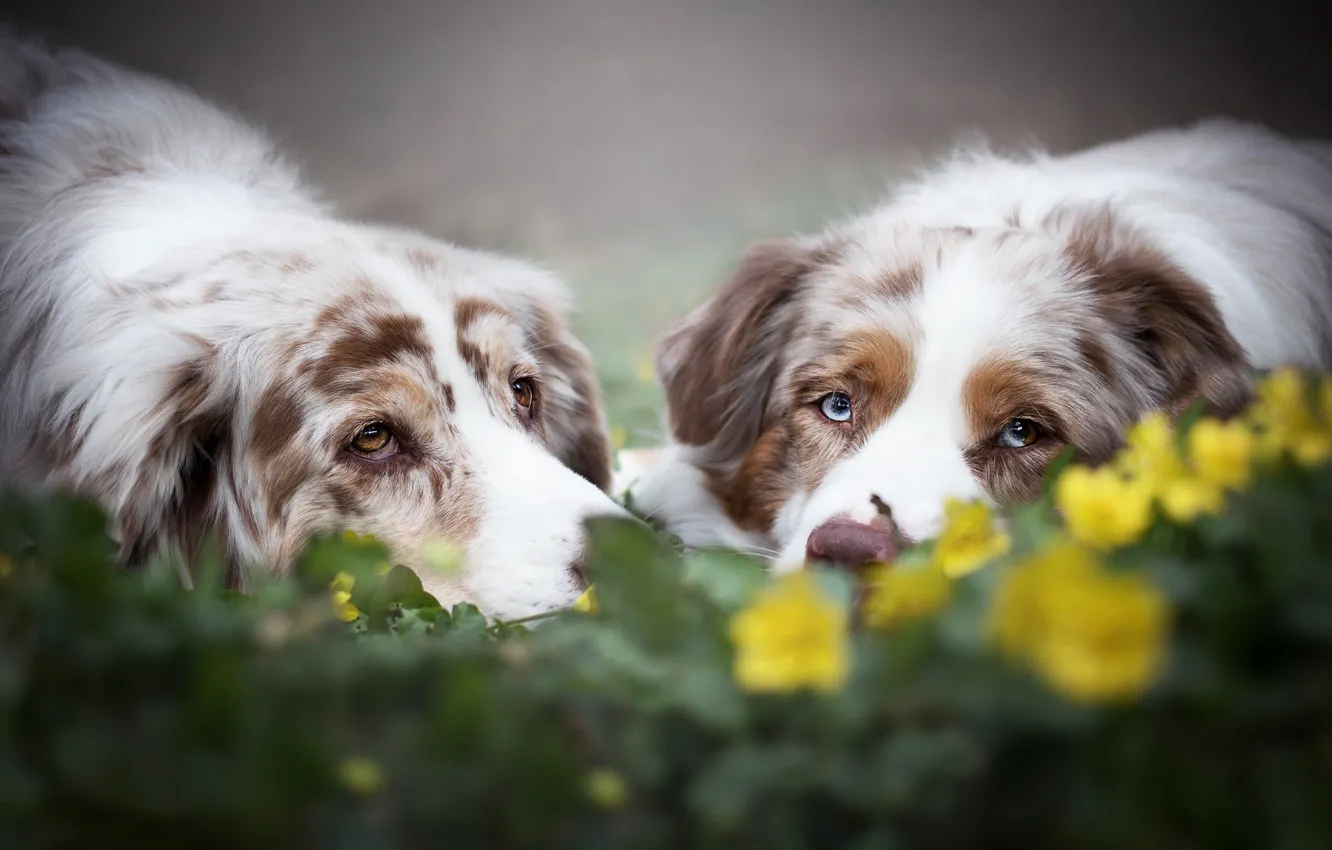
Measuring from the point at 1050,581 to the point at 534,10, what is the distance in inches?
144

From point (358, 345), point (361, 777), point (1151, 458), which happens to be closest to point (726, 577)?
point (1151, 458)

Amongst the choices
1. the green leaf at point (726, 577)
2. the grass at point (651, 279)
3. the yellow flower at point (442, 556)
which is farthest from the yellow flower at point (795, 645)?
the grass at point (651, 279)

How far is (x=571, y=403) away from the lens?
3396mm

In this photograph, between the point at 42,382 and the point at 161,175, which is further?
the point at 161,175

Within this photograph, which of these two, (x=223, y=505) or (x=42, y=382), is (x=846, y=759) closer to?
(x=223, y=505)

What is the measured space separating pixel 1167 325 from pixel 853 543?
1143mm

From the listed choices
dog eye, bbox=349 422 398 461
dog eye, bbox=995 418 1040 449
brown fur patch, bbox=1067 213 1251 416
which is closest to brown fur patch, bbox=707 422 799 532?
dog eye, bbox=995 418 1040 449

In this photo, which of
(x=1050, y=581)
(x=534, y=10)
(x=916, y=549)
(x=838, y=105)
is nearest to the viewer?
(x=1050, y=581)

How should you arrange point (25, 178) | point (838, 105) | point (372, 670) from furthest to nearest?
point (838, 105) < point (25, 178) < point (372, 670)

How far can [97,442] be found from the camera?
2.54 meters

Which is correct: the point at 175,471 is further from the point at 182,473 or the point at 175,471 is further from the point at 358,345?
the point at 358,345

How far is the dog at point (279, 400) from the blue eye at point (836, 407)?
1.88ft

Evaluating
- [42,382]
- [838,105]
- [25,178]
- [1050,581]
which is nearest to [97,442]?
[42,382]

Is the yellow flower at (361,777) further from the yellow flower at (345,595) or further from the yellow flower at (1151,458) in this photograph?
the yellow flower at (1151,458)
